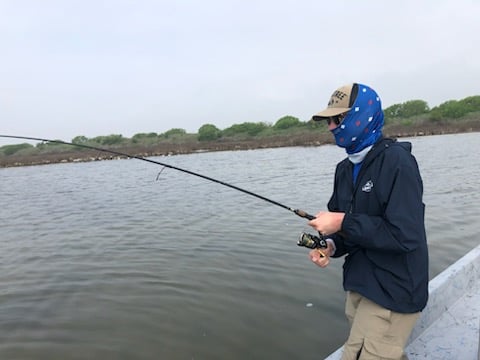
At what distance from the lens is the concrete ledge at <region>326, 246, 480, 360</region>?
329 cm

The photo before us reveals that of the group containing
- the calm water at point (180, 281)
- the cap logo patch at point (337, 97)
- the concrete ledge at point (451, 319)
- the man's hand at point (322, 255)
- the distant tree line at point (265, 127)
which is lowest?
the calm water at point (180, 281)

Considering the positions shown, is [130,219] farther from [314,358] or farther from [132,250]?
[314,358]

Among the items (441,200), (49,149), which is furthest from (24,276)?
(49,149)

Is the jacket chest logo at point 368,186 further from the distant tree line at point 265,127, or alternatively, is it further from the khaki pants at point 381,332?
the distant tree line at point 265,127

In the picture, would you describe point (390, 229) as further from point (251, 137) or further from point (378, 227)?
point (251, 137)

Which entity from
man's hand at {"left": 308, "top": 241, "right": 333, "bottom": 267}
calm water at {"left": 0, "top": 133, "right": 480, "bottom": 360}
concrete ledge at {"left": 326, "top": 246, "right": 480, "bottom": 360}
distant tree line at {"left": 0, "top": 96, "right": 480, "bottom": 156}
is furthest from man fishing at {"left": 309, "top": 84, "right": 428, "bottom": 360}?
distant tree line at {"left": 0, "top": 96, "right": 480, "bottom": 156}

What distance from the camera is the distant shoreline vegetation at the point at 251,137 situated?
2391 inches

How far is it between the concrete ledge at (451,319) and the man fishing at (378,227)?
2.33 feet

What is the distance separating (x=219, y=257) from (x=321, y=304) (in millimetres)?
2754

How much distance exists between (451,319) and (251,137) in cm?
8081

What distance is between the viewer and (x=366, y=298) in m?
2.39

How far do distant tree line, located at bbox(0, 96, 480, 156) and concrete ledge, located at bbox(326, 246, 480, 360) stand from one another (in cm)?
7118

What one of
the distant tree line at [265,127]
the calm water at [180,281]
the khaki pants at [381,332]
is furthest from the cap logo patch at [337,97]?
the distant tree line at [265,127]

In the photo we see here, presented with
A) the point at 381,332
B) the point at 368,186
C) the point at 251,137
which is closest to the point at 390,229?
the point at 368,186
